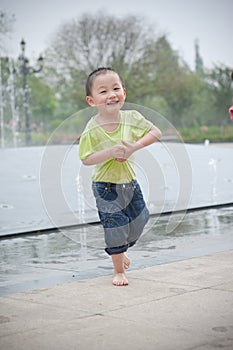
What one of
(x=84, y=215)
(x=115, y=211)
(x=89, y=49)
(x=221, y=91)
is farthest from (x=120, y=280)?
(x=221, y=91)

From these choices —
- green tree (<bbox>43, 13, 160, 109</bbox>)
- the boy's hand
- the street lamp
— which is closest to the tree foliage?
green tree (<bbox>43, 13, 160, 109</bbox>)

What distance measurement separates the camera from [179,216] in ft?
25.5

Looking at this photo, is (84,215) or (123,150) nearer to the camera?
(123,150)

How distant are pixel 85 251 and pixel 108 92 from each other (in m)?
1.79

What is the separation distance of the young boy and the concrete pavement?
0.90ft

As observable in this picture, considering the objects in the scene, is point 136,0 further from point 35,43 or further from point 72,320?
point 72,320

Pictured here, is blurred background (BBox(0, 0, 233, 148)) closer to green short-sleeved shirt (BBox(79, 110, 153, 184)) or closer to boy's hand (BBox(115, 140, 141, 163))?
green short-sleeved shirt (BBox(79, 110, 153, 184))

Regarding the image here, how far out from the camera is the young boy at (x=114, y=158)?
433 centimetres

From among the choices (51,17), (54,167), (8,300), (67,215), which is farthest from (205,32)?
(8,300)

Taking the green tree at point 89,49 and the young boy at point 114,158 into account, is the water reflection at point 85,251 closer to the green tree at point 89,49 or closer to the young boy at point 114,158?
the young boy at point 114,158

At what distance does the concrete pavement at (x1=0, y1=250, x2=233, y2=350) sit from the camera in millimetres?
3044

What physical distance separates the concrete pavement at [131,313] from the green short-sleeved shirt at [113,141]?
1.98ft

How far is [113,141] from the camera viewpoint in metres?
4.32

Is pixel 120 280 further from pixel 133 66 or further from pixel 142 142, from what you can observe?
pixel 133 66
